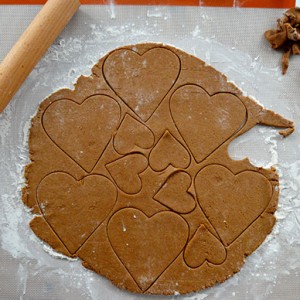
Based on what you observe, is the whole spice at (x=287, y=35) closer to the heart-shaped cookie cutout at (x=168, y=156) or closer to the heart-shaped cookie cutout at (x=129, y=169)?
the heart-shaped cookie cutout at (x=168, y=156)

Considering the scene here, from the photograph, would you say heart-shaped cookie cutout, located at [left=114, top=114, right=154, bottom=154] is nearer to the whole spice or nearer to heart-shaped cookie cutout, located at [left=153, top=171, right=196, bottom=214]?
heart-shaped cookie cutout, located at [left=153, top=171, right=196, bottom=214]

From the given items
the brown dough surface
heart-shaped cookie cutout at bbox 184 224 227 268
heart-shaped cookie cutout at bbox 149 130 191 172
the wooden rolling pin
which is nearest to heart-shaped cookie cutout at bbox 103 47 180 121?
the brown dough surface

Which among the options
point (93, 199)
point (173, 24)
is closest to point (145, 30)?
point (173, 24)

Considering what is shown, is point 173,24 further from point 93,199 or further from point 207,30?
point 93,199

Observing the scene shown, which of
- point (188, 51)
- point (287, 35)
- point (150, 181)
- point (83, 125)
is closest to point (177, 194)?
point (150, 181)

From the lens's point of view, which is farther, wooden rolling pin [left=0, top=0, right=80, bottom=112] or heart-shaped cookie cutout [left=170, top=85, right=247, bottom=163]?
heart-shaped cookie cutout [left=170, top=85, right=247, bottom=163]

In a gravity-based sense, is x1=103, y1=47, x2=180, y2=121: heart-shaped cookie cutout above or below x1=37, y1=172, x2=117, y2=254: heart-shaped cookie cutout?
above

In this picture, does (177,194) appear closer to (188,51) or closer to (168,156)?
(168,156)
